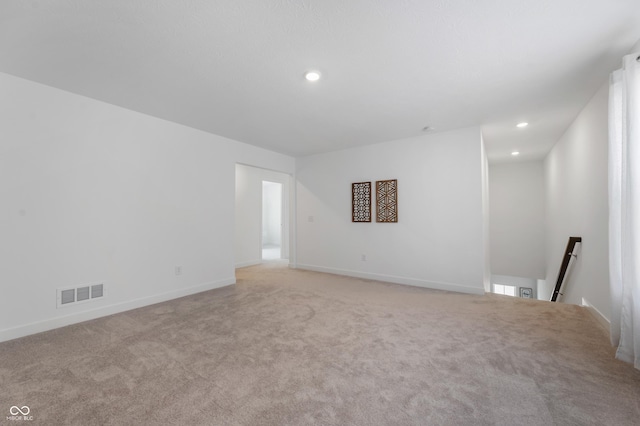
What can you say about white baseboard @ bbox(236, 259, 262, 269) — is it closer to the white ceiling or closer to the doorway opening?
the white ceiling

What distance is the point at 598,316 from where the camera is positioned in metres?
2.85

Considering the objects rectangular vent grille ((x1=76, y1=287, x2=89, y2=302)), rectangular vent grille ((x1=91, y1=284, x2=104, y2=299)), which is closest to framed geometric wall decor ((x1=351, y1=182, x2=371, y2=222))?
rectangular vent grille ((x1=91, y1=284, x2=104, y2=299))

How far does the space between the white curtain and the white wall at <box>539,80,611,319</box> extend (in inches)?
23.1

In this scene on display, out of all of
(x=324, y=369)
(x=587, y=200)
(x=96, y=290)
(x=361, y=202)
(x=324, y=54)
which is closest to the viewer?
(x=324, y=369)

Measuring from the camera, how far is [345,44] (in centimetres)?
202

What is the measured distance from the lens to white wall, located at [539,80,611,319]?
2.76 m

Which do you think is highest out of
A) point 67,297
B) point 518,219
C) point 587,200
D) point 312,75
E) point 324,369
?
point 312,75

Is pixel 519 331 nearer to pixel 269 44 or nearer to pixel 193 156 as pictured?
pixel 269 44

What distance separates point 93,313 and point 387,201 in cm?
433

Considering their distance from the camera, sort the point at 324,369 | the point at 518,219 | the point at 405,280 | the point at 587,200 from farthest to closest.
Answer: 1. the point at 518,219
2. the point at 405,280
3. the point at 587,200
4. the point at 324,369

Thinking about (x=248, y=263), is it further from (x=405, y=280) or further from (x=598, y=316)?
(x=598, y=316)

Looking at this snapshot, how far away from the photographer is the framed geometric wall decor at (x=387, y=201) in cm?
466

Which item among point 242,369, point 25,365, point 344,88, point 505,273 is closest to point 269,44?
point 344,88

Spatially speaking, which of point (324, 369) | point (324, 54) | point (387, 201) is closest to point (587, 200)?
point (387, 201)
